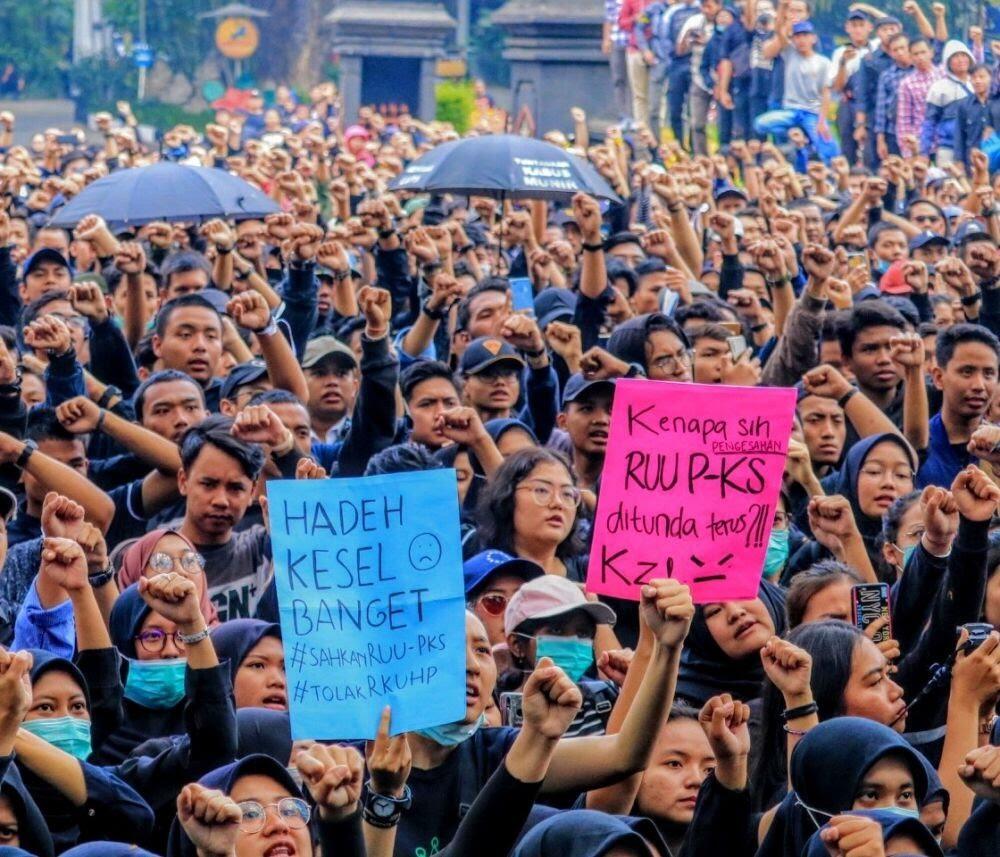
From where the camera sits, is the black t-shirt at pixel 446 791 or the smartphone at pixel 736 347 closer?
the black t-shirt at pixel 446 791

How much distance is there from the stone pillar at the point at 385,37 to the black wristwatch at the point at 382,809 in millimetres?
25117

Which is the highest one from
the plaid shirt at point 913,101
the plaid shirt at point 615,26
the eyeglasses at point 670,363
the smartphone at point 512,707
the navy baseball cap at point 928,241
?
the plaid shirt at point 615,26

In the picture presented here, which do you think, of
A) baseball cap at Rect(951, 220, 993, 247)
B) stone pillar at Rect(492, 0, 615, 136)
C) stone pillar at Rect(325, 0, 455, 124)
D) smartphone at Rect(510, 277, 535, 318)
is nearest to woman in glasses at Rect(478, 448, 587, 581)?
smartphone at Rect(510, 277, 535, 318)

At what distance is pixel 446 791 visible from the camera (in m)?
4.88

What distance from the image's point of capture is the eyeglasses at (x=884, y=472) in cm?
699

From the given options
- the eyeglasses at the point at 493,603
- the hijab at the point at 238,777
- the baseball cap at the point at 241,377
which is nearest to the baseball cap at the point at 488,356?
the baseball cap at the point at 241,377

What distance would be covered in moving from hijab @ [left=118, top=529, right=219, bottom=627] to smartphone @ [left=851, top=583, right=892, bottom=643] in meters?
1.62

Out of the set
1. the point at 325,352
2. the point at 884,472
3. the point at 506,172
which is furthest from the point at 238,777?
the point at 506,172

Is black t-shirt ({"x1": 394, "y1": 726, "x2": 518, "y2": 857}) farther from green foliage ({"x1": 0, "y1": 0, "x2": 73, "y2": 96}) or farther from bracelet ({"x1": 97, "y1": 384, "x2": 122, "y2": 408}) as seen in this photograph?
green foliage ({"x1": 0, "y1": 0, "x2": 73, "y2": 96})

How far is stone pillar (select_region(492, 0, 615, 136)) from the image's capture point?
23609 mm

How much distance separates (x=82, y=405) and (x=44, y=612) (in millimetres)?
1498

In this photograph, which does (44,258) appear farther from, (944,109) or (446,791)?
(944,109)

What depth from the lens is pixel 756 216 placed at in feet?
41.9

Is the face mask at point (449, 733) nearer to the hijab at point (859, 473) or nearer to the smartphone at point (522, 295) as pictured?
the hijab at point (859, 473)
